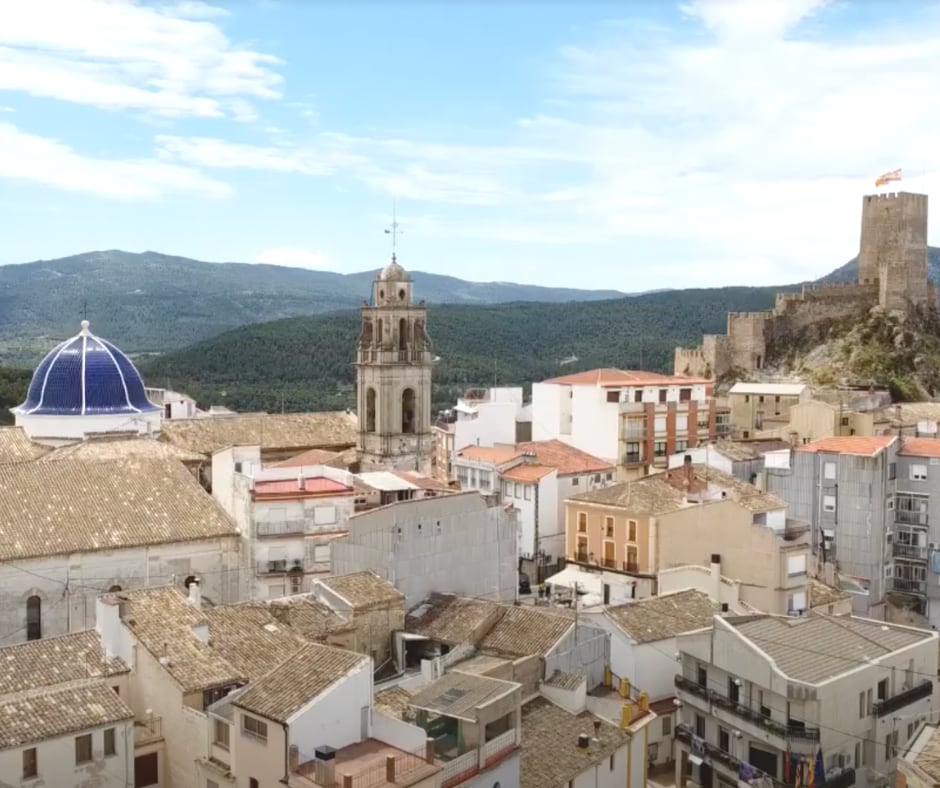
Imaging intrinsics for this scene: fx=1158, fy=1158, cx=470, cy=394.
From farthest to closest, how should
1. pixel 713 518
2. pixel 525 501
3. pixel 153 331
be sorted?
pixel 153 331, pixel 525 501, pixel 713 518

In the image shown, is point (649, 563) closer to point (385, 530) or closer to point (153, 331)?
point (385, 530)

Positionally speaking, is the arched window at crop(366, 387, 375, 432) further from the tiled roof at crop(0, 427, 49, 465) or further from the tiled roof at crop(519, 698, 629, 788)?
the tiled roof at crop(519, 698, 629, 788)

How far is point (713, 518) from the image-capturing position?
36875 mm

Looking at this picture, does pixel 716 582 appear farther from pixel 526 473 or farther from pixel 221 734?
pixel 221 734

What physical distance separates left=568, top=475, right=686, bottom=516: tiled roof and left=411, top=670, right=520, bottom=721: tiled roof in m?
16.7

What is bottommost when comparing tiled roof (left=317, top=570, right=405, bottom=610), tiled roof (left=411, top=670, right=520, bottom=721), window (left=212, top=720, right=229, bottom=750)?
window (left=212, top=720, right=229, bottom=750)

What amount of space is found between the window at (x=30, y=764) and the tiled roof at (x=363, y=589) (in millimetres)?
8766

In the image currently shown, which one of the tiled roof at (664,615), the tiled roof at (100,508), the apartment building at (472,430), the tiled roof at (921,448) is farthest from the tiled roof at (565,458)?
the tiled roof at (100,508)

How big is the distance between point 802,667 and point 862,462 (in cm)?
2006

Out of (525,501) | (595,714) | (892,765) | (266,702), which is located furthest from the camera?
(525,501)

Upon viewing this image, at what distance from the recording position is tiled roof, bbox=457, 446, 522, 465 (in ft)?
152

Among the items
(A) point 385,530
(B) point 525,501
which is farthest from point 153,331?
(A) point 385,530

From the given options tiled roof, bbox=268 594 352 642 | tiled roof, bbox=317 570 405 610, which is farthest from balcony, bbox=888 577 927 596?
tiled roof, bbox=268 594 352 642

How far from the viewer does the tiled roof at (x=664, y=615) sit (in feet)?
96.5
